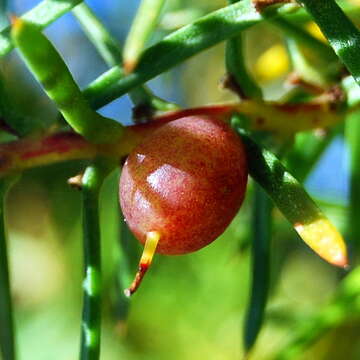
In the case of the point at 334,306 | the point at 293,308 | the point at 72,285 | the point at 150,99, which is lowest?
the point at 72,285

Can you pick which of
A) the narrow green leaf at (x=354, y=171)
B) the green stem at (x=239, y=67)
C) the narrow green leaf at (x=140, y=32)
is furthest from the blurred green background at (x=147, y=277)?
the narrow green leaf at (x=140, y=32)

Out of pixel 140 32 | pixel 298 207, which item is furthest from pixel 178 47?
pixel 298 207

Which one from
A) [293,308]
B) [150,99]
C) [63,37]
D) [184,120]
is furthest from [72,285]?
[184,120]

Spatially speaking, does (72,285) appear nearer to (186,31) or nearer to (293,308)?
(293,308)

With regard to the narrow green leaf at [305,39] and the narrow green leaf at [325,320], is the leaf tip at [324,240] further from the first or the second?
the narrow green leaf at [325,320]

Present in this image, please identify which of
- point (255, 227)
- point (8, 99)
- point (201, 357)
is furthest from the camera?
point (201, 357)

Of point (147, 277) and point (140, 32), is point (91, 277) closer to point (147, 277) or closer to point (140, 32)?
point (140, 32)
